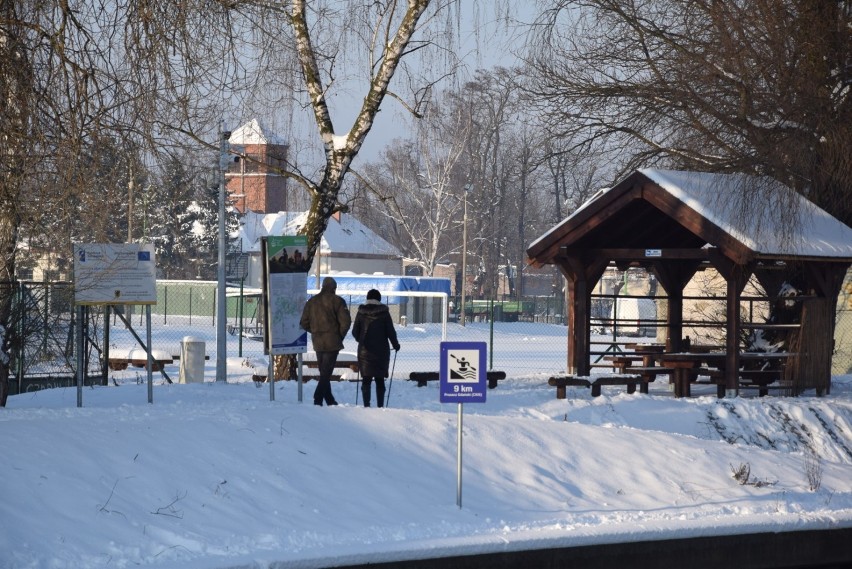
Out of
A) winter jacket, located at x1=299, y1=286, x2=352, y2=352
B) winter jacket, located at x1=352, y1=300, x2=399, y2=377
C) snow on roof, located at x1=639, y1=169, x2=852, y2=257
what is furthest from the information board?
snow on roof, located at x1=639, y1=169, x2=852, y2=257

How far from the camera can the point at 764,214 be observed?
19.2 metres

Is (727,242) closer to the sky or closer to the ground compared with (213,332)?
closer to the sky

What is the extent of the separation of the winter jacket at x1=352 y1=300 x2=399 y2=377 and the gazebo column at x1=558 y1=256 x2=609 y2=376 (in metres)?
6.00

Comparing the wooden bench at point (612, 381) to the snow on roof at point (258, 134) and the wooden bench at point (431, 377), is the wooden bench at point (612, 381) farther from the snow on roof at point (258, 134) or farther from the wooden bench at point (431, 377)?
the snow on roof at point (258, 134)

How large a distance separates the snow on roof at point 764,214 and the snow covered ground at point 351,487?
5.58 metres

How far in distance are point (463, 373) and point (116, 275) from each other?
5.95 m

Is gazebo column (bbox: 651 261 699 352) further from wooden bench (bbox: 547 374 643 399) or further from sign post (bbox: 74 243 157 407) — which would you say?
sign post (bbox: 74 243 157 407)

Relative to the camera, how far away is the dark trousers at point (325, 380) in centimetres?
1605

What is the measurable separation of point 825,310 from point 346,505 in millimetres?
13183

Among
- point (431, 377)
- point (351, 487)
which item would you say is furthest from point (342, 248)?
point (351, 487)

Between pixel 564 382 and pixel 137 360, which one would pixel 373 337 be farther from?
pixel 137 360

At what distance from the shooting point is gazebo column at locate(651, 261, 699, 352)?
78.8ft

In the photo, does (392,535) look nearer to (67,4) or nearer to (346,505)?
(346,505)

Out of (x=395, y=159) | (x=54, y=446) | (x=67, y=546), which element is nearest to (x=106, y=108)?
(x=54, y=446)
